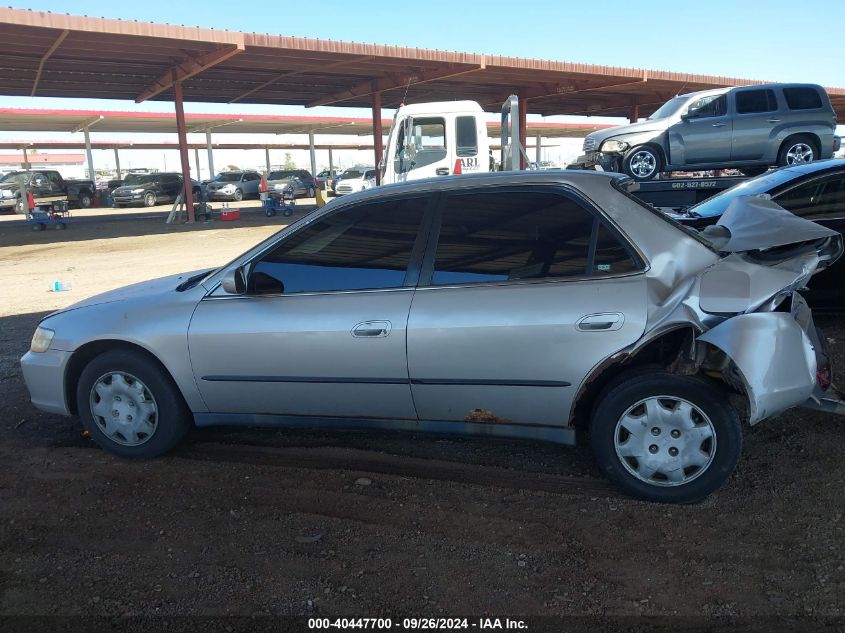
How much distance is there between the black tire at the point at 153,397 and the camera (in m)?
3.92

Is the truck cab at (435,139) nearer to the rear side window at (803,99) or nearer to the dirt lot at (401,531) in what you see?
the rear side window at (803,99)

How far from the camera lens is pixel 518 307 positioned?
3.31m

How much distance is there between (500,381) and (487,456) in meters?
0.80

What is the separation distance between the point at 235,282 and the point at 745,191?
18.0ft

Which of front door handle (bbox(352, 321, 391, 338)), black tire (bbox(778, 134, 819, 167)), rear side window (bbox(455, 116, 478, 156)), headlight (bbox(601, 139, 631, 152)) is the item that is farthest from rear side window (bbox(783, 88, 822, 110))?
front door handle (bbox(352, 321, 391, 338))

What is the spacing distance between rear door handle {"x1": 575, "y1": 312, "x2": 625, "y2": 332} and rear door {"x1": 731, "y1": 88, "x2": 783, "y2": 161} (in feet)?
30.4

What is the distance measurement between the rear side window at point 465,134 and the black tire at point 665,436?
31.2 feet

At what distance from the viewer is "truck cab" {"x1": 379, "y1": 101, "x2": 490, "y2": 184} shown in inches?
476

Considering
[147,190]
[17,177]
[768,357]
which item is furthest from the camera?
[147,190]

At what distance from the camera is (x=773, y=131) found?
425 inches

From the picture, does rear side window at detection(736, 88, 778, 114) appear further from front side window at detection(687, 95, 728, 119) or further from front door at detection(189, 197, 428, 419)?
front door at detection(189, 197, 428, 419)

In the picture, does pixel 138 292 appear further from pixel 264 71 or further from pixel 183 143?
pixel 183 143

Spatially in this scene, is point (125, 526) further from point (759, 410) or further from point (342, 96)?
point (342, 96)

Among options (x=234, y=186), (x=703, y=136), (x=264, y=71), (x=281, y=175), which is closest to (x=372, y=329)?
(x=703, y=136)
